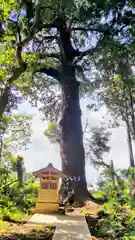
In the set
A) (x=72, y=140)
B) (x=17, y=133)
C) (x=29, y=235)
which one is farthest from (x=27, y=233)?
(x=17, y=133)

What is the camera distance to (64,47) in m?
Answer: 10.1

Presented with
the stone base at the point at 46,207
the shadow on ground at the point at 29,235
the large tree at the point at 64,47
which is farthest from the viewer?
the stone base at the point at 46,207

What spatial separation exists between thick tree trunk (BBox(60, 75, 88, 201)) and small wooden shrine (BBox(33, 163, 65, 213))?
993 mm

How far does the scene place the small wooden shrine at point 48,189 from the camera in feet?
24.6

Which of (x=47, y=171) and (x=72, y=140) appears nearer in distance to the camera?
(x=47, y=171)

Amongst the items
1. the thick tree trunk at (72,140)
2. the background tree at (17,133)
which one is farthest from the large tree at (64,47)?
the background tree at (17,133)

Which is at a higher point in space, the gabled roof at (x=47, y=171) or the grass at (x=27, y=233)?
the gabled roof at (x=47, y=171)

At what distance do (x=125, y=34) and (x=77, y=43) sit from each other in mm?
4242

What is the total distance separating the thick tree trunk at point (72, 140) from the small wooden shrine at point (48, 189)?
3.26 feet

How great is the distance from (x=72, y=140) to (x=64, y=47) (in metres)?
3.73

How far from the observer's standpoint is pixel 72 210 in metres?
7.58

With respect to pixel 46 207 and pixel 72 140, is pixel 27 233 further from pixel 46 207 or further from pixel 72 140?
pixel 72 140

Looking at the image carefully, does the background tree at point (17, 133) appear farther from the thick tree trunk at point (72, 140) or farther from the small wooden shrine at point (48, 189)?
the small wooden shrine at point (48, 189)

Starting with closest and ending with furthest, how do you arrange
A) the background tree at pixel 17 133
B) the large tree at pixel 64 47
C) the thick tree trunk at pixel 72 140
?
the large tree at pixel 64 47
the thick tree trunk at pixel 72 140
the background tree at pixel 17 133
